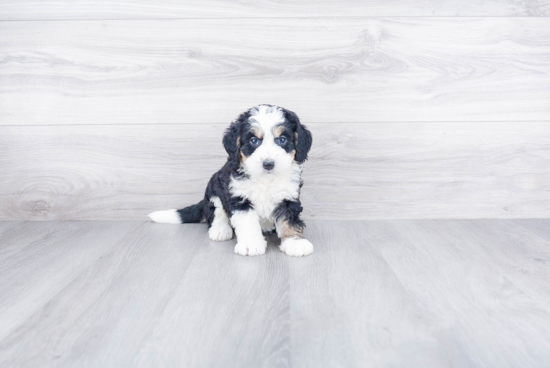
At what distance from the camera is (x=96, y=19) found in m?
2.29

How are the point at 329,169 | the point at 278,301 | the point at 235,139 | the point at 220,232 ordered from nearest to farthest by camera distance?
the point at 278,301 < the point at 235,139 < the point at 220,232 < the point at 329,169

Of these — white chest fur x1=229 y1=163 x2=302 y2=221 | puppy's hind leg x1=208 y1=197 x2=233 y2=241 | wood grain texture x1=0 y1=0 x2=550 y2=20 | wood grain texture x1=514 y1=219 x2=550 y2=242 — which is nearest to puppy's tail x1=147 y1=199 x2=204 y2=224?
puppy's hind leg x1=208 y1=197 x2=233 y2=241

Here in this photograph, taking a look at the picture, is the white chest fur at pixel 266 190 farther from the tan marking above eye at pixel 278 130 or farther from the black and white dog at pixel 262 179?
the tan marking above eye at pixel 278 130

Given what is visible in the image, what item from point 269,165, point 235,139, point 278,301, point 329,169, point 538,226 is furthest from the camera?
point 329,169

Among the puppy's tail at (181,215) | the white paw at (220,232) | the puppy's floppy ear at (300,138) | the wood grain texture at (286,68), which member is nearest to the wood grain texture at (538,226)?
the wood grain texture at (286,68)

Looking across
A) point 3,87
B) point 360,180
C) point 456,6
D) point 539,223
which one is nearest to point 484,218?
point 539,223

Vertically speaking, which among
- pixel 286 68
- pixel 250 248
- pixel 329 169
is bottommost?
pixel 250 248

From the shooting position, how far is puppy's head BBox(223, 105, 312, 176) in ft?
5.81

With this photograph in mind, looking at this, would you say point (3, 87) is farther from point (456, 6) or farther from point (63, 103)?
point (456, 6)

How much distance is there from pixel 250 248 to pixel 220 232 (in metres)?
0.27

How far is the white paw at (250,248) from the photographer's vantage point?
181 cm

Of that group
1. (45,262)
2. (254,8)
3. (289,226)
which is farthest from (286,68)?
(45,262)

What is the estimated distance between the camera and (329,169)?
7.75ft

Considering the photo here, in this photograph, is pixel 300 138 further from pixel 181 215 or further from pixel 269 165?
pixel 181 215
